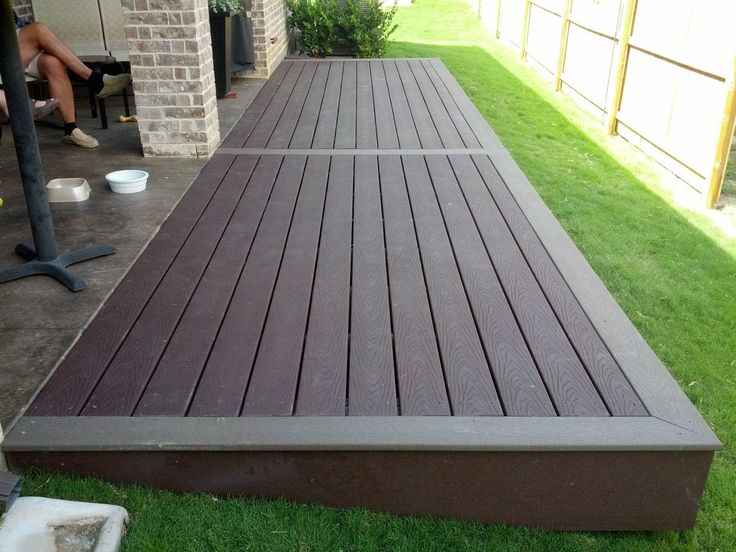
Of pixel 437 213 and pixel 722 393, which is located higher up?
pixel 437 213

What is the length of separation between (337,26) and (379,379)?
7.22 m

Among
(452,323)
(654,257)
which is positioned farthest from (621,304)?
(452,323)

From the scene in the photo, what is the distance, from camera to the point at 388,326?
7.60 ft

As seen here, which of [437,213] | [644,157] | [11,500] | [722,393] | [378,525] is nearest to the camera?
[11,500]

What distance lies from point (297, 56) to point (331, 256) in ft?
21.0

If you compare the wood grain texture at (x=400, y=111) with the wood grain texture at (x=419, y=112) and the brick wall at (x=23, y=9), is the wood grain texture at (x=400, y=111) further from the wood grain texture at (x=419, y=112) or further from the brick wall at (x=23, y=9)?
the brick wall at (x=23, y=9)

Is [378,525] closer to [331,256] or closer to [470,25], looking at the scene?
[331,256]

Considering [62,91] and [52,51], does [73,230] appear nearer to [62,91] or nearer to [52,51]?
[62,91]

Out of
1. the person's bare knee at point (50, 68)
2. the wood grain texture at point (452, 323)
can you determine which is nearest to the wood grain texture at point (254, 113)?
the person's bare knee at point (50, 68)

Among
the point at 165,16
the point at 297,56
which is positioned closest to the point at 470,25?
the point at 297,56

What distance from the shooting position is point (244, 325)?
2.31 metres

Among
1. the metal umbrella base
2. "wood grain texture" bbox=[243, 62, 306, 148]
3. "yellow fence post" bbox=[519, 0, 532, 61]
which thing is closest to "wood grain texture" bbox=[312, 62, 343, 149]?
"wood grain texture" bbox=[243, 62, 306, 148]

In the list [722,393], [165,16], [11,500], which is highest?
[165,16]

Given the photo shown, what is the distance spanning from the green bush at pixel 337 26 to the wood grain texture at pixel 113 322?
545 cm
